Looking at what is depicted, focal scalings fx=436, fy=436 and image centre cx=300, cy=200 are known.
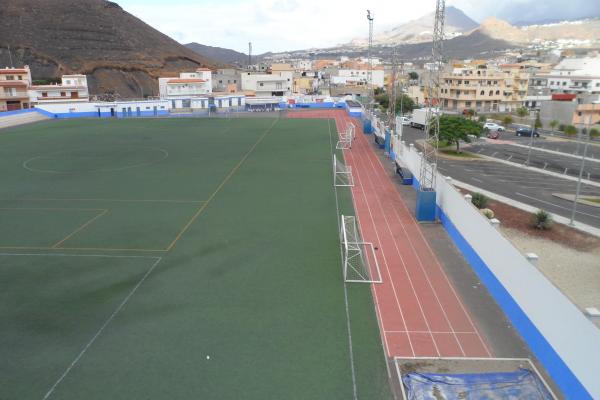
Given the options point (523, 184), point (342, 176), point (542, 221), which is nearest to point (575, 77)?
point (523, 184)

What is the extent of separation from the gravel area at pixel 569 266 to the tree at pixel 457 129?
729 inches

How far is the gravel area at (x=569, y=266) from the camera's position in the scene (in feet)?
46.2

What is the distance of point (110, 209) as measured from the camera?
67.2ft

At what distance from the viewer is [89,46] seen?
387 feet

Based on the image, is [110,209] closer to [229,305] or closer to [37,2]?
[229,305]

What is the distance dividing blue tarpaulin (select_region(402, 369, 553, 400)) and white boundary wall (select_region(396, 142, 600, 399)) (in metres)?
0.63

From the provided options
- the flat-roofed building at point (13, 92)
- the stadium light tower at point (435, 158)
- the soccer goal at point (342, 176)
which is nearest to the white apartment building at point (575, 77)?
the soccer goal at point (342, 176)

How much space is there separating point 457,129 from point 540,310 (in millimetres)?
29079

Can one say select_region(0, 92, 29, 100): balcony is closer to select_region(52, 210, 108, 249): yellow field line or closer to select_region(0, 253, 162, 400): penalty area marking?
select_region(52, 210, 108, 249): yellow field line

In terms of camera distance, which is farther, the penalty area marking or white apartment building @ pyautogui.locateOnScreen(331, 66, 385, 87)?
white apartment building @ pyautogui.locateOnScreen(331, 66, 385, 87)

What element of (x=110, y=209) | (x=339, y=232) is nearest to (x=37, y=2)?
(x=110, y=209)

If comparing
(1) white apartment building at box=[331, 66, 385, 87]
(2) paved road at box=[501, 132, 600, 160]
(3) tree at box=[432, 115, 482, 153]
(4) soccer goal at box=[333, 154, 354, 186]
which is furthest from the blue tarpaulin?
(1) white apartment building at box=[331, 66, 385, 87]

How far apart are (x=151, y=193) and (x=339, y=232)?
11131 millimetres

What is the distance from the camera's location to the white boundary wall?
7812 mm
